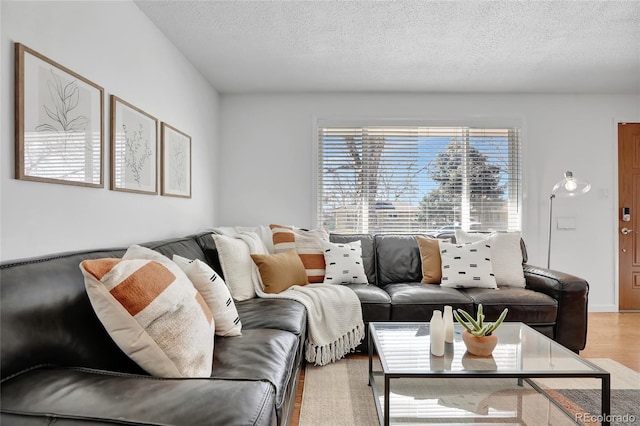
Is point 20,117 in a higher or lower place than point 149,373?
higher

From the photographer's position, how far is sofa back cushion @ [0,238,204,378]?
1.11m

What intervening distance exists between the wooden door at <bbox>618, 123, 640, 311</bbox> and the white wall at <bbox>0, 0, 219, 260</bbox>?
180 inches

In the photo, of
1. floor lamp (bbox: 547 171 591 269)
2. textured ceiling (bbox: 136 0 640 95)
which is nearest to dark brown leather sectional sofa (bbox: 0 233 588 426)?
textured ceiling (bbox: 136 0 640 95)

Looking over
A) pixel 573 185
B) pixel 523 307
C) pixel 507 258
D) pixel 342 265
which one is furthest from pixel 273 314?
pixel 573 185

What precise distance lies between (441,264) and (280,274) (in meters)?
1.44

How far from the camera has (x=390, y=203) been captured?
4.34 meters

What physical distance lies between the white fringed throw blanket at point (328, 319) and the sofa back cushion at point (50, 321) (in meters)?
1.43

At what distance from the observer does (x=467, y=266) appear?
10.7ft

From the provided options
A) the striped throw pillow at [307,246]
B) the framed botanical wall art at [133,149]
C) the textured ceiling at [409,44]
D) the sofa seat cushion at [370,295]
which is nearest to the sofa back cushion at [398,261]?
the sofa seat cushion at [370,295]

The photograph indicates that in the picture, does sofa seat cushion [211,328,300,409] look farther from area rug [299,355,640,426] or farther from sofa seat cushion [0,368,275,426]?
area rug [299,355,640,426]

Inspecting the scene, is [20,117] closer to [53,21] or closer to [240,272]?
[53,21]

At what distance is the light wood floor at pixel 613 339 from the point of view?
287 cm

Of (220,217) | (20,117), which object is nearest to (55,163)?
(20,117)

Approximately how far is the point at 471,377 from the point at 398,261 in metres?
1.92
